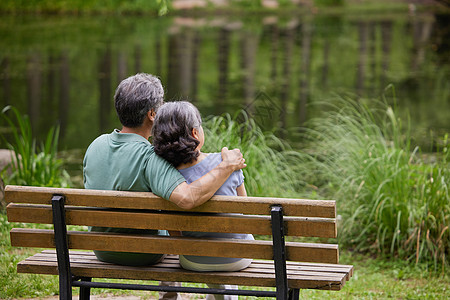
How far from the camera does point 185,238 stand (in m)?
2.92

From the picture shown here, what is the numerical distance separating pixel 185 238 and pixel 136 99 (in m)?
0.67

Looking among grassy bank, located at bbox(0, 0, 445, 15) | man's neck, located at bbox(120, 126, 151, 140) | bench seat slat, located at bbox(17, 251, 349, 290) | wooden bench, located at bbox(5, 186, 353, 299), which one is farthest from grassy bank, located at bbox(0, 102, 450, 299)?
grassy bank, located at bbox(0, 0, 445, 15)

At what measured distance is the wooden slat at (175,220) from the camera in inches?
109

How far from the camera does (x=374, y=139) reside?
6.05m

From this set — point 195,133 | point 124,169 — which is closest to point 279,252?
point 195,133

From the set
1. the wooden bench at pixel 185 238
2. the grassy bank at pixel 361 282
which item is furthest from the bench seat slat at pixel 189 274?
the grassy bank at pixel 361 282

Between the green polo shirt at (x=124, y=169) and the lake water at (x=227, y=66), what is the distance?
3.70 meters

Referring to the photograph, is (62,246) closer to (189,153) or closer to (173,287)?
(173,287)

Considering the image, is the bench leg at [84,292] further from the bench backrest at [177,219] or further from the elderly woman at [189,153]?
the elderly woman at [189,153]

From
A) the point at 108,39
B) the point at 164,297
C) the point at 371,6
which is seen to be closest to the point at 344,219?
the point at 164,297

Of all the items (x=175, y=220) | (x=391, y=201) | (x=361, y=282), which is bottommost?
(x=361, y=282)

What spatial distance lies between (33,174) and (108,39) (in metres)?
17.4

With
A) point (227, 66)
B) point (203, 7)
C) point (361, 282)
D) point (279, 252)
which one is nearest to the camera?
point (279, 252)

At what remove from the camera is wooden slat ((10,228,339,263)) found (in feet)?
9.32
